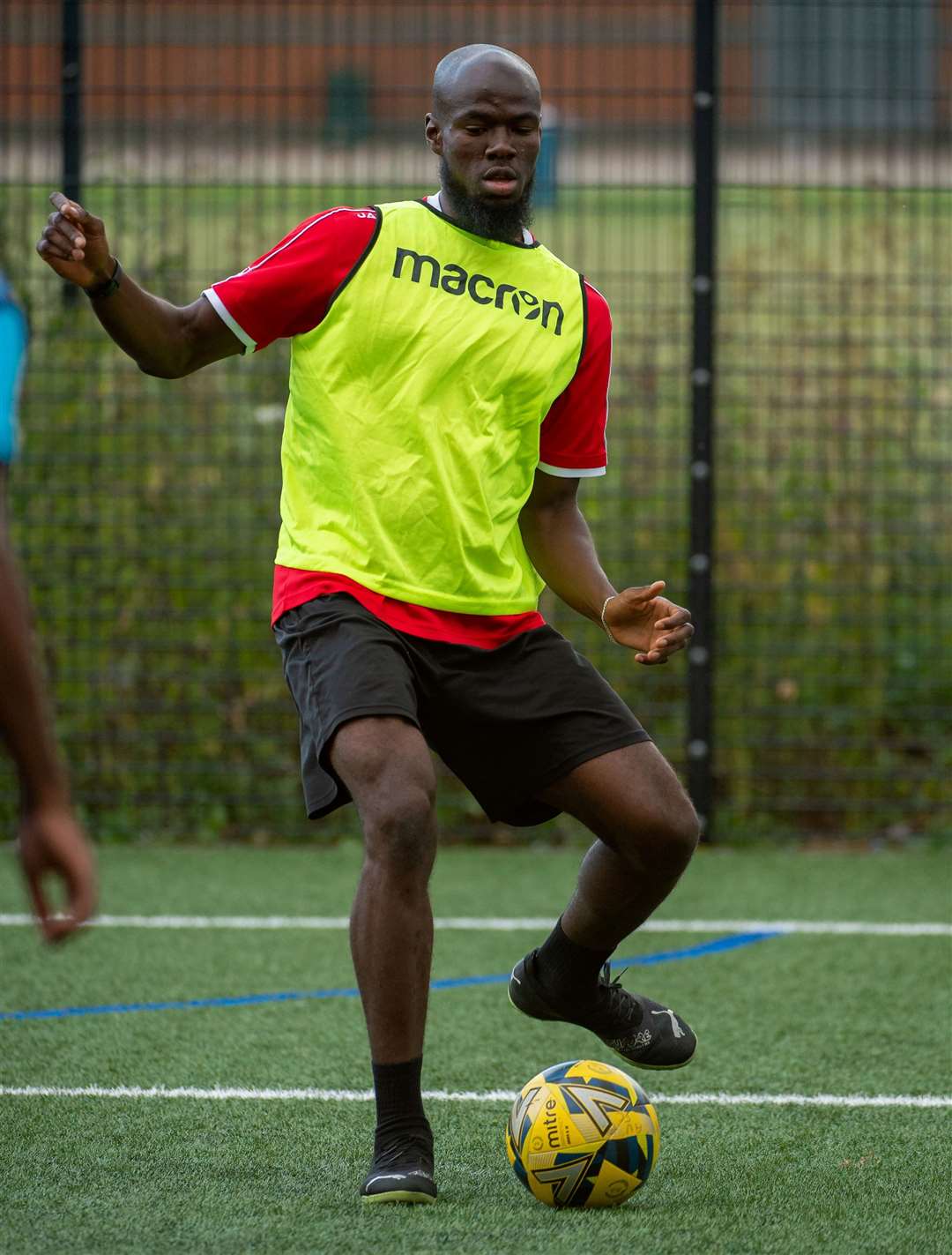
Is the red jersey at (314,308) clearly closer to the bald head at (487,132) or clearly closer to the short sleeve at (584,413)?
the bald head at (487,132)

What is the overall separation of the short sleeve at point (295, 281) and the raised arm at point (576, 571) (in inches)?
27.6

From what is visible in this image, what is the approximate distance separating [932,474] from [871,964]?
2.91 meters


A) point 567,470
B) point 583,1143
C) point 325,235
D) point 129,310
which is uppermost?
point 325,235

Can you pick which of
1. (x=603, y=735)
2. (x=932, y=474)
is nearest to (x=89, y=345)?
(x=932, y=474)

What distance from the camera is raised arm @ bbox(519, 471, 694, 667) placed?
401 cm

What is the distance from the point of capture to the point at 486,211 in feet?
13.4

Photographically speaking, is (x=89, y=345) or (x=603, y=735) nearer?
(x=603, y=735)

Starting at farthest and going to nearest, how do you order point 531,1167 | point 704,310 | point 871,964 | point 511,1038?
point 704,310, point 871,964, point 511,1038, point 531,1167

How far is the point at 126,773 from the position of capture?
8250 millimetres

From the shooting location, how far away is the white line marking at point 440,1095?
441cm

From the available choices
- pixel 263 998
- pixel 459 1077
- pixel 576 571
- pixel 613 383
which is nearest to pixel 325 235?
pixel 576 571

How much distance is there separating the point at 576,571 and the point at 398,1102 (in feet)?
4.30

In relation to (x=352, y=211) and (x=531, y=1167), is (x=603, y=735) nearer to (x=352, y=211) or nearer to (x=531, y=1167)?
(x=531, y=1167)

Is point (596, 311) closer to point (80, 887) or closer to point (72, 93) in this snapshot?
point (80, 887)
